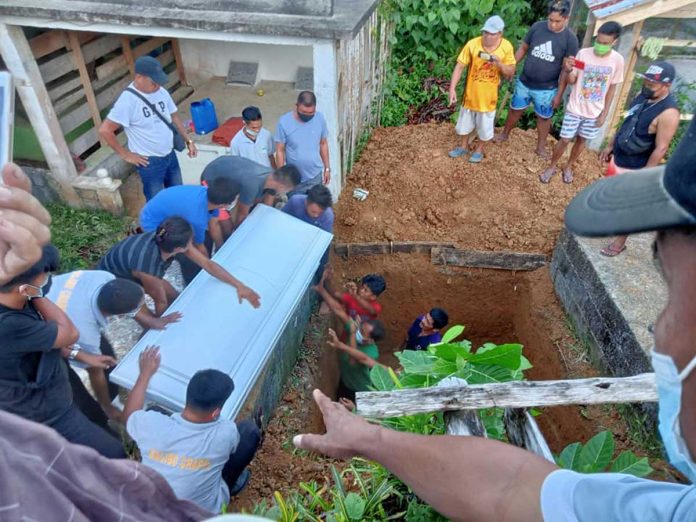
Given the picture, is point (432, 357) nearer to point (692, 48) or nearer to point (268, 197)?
point (268, 197)

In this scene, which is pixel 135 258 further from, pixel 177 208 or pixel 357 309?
pixel 357 309

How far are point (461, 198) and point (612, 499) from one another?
190 inches

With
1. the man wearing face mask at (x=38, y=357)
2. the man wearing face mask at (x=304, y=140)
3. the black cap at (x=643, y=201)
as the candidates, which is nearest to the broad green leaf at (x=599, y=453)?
the black cap at (x=643, y=201)

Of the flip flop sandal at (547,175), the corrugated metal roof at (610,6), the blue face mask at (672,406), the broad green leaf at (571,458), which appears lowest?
the flip flop sandal at (547,175)

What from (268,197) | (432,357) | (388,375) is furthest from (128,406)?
(268,197)

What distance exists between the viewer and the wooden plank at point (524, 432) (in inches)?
71.5

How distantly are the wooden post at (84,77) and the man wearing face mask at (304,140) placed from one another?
283 centimetres

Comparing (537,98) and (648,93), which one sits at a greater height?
(648,93)

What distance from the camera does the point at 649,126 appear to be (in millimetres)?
4137

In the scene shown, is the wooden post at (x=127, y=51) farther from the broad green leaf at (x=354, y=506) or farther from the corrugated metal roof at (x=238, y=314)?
the broad green leaf at (x=354, y=506)

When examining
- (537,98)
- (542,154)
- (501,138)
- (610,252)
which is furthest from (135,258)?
(542,154)

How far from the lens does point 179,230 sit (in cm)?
343

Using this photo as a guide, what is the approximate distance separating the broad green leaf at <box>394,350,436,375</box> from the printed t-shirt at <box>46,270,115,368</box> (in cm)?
194

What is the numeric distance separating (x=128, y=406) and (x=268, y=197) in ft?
7.88
